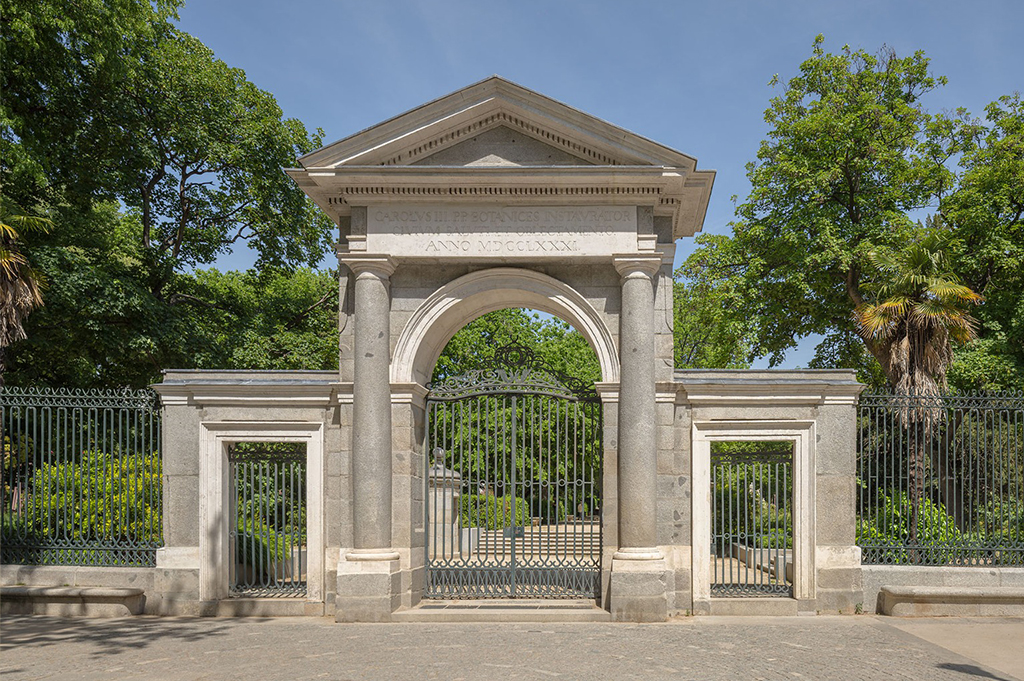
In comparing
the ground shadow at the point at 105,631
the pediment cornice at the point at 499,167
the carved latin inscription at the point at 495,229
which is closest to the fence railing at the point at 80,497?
the ground shadow at the point at 105,631

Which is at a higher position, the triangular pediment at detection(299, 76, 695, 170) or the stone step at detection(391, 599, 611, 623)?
the triangular pediment at detection(299, 76, 695, 170)

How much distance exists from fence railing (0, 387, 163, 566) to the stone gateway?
1.77 feet

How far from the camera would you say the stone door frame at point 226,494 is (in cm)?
1094

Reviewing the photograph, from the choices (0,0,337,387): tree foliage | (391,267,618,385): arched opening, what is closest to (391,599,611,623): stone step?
(391,267,618,385): arched opening

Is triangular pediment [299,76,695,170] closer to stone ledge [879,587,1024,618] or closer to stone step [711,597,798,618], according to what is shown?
stone step [711,597,798,618]

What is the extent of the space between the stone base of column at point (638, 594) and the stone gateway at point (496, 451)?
256 mm

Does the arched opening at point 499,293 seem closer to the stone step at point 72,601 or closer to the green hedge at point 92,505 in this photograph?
the green hedge at point 92,505

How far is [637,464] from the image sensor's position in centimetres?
1051

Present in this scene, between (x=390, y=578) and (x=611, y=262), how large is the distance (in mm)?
4829

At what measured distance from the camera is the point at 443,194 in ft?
35.7

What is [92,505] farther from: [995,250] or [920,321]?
[995,250]

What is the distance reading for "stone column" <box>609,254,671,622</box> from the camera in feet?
33.6

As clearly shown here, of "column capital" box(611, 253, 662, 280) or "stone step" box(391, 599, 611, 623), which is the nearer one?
"stone step" box(391, 599, 611, 623)

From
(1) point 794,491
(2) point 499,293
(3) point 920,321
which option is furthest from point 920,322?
(2) point 499,293
